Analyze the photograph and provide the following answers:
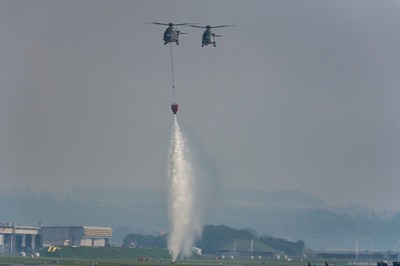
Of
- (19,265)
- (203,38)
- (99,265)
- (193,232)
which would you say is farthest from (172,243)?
(203,38)

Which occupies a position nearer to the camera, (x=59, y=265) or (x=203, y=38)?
(x=203, y=38)

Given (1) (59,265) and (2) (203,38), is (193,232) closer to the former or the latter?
(1) (59,265)

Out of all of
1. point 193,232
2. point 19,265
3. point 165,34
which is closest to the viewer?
point 165,34

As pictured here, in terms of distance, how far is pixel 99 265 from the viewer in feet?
619

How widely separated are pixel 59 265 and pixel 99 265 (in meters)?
8.98

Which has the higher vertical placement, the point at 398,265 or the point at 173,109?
the point at 173,109

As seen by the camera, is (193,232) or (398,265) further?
(193,232)

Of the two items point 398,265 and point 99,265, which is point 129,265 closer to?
point 99,265

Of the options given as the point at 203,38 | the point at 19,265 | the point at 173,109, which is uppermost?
the point at 203,38

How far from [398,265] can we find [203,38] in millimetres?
49500

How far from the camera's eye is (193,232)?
198 m

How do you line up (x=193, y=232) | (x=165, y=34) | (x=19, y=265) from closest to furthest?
(x=165, y=34), (x=19, y=265), (x=193, y=232)

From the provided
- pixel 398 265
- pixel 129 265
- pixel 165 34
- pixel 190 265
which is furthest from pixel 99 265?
pixel 398 265

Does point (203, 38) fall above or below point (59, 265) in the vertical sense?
above
